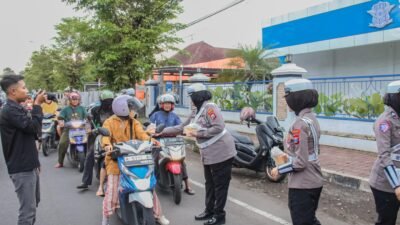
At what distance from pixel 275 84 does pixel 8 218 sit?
7643 millimetres

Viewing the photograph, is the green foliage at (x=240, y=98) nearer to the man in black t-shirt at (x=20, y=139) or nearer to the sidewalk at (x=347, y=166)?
the sidewalk at (x=347, y=166)

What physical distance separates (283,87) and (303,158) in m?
7.16

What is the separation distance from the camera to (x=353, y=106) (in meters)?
9.62

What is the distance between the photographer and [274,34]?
67.6ft

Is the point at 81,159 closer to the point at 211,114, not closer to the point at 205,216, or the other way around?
the point at 205,216

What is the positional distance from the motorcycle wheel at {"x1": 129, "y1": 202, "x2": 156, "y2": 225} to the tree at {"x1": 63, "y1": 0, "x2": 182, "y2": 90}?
38.8ft

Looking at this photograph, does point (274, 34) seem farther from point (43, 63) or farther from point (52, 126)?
point (43, 63)

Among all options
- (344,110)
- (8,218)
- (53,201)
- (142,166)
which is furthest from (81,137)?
(344,110)

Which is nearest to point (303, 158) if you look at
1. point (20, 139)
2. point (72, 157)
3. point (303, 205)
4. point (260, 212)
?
point (303, 205)

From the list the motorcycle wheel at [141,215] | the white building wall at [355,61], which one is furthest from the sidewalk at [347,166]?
the white building wall at [355,61]

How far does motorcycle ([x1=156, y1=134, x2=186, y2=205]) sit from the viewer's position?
559cm

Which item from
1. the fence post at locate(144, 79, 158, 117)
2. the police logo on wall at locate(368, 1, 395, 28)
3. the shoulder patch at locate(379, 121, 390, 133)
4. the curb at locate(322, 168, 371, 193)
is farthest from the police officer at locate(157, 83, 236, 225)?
the fence post at locate(144, 79, 158, 117)

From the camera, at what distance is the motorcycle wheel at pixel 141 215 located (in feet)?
13.1

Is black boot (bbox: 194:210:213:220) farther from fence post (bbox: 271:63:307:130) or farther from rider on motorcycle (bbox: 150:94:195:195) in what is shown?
fence post (bbox: 271:63:307:130)
